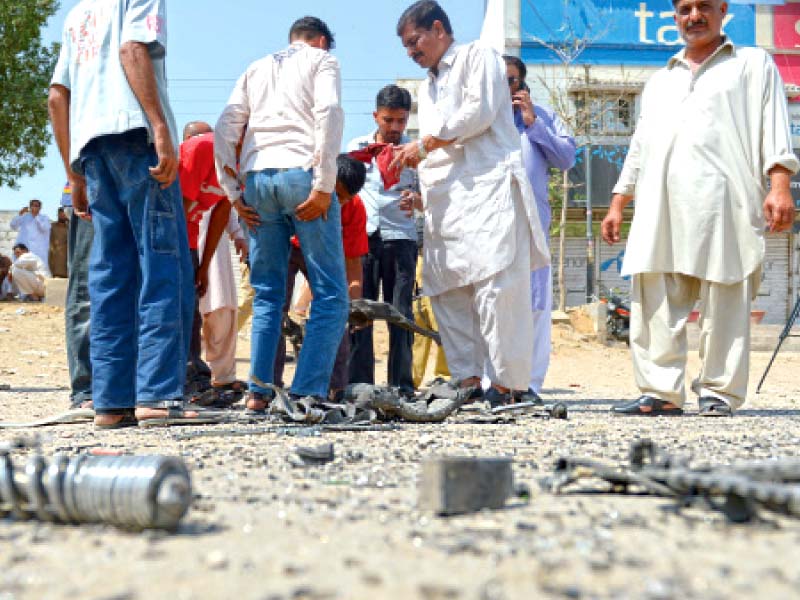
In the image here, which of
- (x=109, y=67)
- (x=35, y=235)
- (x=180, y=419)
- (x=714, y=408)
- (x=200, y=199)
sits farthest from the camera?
(x=35, y=235)

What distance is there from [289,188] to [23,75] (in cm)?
1745

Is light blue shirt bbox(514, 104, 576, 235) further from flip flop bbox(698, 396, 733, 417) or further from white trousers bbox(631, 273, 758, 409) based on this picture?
flip flop bbox(698, 396, 733, 417)

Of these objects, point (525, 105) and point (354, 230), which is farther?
point (525, 105)

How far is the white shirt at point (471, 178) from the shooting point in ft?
17.8

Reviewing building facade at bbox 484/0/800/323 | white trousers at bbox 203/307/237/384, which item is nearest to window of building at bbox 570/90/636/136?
building facade at bbox 484/0/800/323

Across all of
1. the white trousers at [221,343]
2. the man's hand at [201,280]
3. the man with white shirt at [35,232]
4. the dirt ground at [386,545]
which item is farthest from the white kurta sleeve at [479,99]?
the man with white shirt at [35,232]

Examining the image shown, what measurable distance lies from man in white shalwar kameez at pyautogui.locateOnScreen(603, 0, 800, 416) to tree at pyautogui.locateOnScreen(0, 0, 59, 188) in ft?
56.1

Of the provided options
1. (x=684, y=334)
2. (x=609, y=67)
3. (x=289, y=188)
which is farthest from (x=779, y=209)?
(x=609, y=67)

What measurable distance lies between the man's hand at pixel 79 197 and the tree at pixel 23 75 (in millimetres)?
16445

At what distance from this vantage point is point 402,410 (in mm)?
4676

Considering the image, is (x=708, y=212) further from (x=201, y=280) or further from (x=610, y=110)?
(x=610, y=110)

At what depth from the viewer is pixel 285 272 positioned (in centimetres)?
498

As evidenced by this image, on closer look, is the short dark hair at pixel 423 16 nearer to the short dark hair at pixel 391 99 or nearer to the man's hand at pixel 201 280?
the short dark hair at pixel 391 99

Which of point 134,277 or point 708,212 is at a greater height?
point 708,212
